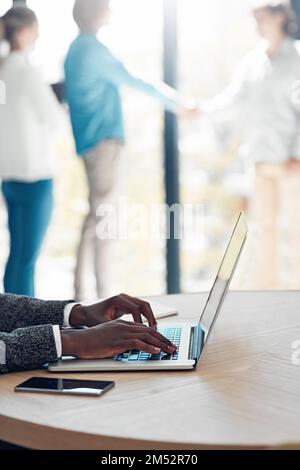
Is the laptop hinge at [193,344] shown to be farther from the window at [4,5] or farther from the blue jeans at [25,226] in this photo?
the window at [4,5]

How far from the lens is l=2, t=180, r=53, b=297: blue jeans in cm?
374

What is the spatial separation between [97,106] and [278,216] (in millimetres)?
975

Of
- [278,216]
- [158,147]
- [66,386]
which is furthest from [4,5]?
[66,386]

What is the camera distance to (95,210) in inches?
150

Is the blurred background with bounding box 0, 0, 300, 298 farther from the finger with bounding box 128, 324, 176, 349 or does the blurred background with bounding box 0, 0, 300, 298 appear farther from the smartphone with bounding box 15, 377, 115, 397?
the smartphone with bounding box 15, 377, 115, 397

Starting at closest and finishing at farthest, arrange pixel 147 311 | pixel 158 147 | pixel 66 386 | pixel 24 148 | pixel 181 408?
pixel 181 408
pixel 66 386
pixel 147 311
pixel 24 148
pixel 158 147

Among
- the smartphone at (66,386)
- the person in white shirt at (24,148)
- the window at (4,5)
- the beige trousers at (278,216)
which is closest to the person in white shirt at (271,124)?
the beige trousers at (278,216)

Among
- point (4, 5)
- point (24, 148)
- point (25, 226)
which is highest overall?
point (4, 5)

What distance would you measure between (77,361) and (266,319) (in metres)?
0.49

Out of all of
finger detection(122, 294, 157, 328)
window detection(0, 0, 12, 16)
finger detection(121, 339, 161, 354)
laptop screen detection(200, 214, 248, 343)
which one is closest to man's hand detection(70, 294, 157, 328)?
finger detection(122, 294, 157, 328)

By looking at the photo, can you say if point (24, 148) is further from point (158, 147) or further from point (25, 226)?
point (158, 147)

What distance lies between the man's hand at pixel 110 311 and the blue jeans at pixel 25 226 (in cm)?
212

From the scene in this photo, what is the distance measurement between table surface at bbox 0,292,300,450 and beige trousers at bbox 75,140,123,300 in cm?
234

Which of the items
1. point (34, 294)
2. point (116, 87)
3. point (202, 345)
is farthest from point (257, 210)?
point (202, 345)
